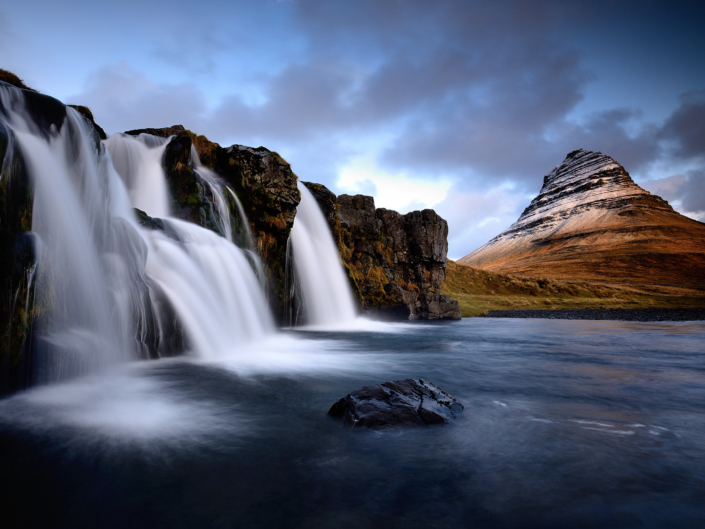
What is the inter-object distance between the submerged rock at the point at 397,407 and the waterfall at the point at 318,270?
18150mm

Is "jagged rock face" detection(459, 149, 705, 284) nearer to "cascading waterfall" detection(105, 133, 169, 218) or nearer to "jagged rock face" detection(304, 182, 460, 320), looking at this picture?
"jagged rock face" detection(304, 182, 460, 320)

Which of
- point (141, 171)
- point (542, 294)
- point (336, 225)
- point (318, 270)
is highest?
point (336, 225)

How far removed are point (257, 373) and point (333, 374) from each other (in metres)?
2.10

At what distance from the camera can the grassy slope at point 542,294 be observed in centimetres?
5522

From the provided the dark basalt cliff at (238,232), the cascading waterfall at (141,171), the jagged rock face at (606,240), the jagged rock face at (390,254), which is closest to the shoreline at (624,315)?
the jagged rock face at (390,254)

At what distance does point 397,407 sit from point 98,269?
8.05 metres

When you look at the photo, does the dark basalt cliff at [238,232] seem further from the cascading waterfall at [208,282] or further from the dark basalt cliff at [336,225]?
the cascading waterfall at [208,282]

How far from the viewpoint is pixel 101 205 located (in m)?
10.2

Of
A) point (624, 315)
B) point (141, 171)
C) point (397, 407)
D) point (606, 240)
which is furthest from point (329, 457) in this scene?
point (606, 240)

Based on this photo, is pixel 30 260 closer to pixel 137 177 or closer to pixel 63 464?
pixel 63 464

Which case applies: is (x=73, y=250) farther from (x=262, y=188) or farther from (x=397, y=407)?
(x=262, y=188)

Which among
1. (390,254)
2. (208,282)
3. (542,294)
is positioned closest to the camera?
(208,282)

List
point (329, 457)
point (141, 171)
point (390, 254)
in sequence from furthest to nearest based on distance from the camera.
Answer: point (390, 254) < point (141, 171) < point (329, 457)

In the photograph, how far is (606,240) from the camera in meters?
130
